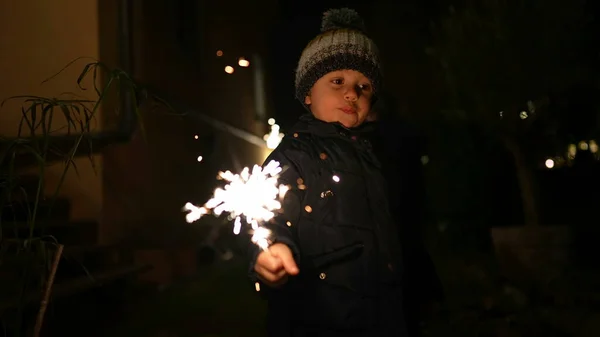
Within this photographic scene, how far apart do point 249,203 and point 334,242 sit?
31cm

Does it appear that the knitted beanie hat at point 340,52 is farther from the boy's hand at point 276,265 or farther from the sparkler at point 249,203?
the boy's hand at point 276,265

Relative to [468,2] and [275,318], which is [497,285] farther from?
[275,318]

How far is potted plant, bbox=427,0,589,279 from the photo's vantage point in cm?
579

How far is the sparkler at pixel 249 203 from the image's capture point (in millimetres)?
1743

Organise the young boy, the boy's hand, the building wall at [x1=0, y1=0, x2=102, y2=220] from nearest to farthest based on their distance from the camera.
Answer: the boy's hand
the young boy
the building wall at [x1=0, y1=0, x2=102, y2=220]

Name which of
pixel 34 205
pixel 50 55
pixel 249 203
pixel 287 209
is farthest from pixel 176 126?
pixel 249 203

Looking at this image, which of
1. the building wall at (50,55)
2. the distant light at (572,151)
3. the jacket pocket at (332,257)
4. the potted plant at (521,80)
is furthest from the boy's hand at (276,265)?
the distant light at (572,151)

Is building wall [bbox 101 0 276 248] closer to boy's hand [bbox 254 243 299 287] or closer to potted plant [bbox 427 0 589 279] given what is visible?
potted plant [bbox 427 0 589 279]

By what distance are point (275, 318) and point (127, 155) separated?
2.83 meters

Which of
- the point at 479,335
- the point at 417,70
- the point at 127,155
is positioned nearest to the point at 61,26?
the point at 127,155

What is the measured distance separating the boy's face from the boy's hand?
0.56 metres

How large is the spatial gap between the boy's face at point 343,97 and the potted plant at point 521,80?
4.07 m

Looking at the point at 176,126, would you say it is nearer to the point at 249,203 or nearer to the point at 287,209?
the point at 287,209

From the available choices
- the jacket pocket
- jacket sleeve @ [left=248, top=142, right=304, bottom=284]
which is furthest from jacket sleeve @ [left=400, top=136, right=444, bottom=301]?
jacket sleeve @ [left=248, top=142, right=304, bottom=284]
